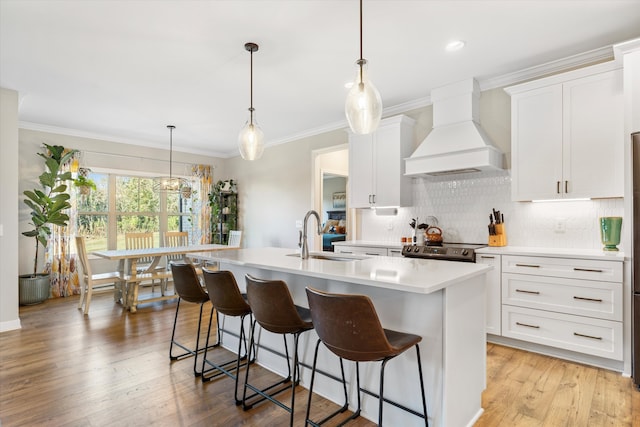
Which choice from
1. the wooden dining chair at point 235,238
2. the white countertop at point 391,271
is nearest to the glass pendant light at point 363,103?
the white countertop at point 391,271

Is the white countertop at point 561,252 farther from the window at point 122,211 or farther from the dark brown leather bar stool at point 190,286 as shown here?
the window at point 122,211

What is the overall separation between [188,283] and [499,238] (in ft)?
9.88

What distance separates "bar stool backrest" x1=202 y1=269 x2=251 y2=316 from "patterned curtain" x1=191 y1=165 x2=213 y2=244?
4.99 m

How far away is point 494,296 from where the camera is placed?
3.23m

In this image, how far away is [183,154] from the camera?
7.00 meters

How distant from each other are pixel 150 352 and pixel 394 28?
3.46 meters

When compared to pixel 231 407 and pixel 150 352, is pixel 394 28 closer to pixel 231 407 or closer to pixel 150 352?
pixel 231 407

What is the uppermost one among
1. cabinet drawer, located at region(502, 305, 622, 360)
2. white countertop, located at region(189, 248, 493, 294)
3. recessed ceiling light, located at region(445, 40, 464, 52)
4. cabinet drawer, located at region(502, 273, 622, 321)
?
recessed ceiling light, located at region(445, 40, 464, 52)

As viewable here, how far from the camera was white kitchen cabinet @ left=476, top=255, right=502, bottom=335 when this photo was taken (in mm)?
3203

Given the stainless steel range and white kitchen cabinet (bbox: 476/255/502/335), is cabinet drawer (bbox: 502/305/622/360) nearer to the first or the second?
white kitchen cabinet (bbox: 476/255/502/335)

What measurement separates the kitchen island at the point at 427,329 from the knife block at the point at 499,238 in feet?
5.35

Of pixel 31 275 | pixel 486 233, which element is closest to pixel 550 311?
pixel 486 233

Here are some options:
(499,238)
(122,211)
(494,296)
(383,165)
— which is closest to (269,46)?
(383,165)

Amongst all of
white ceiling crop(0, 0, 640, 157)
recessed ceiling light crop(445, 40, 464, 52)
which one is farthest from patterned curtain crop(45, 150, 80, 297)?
recessed ceiling light crop(445, 40, 464, 52)
